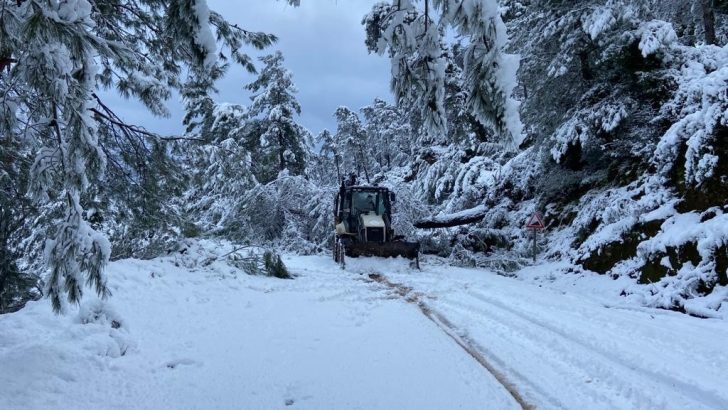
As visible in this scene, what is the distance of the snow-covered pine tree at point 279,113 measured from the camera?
25359mm

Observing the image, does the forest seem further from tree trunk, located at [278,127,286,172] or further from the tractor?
tree trunk, located at [278,127,286,172]

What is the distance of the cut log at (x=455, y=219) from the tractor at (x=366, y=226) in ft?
7.18

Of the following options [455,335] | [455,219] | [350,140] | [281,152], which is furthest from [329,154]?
[455,335]

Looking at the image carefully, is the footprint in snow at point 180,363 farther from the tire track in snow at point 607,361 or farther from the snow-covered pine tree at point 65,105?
the tire track in snow at point 607,361

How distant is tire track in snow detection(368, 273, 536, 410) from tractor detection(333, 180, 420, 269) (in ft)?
8.95

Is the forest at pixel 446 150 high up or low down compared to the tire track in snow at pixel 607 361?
up

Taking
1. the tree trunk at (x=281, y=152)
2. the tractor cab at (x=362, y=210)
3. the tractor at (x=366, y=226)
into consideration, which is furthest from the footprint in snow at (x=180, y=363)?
the tree trunk at (x=281, y=152)

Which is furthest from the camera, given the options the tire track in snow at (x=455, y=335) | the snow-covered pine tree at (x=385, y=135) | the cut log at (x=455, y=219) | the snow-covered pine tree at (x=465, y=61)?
the snow-covered pine tree at (x=385, y=135)

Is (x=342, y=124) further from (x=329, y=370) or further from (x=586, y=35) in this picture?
(x=329, y=370)

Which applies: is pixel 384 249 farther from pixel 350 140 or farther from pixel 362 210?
pixel 350 140

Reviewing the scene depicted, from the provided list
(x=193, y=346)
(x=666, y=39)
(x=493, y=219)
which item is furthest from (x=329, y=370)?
(x=493, y=219)

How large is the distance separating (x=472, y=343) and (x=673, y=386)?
2095 mm

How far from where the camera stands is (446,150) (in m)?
21.9

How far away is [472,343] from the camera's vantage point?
5.91 m
